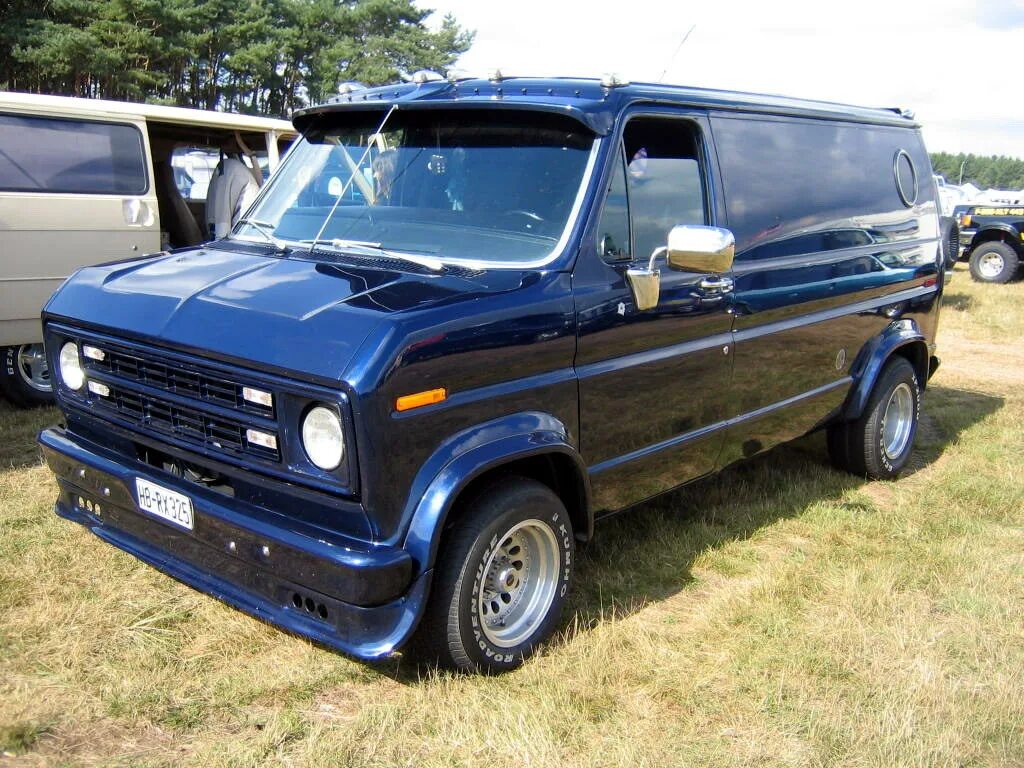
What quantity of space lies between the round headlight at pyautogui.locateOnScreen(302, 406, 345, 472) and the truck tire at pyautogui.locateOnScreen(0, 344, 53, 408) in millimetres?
4771

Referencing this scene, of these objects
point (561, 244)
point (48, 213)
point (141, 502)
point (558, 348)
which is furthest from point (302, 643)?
point (48, 213)

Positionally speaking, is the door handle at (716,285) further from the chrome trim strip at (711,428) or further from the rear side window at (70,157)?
the rear side window at (70,157)

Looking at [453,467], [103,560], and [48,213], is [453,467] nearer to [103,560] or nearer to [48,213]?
[103,560]

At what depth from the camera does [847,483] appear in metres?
6.02

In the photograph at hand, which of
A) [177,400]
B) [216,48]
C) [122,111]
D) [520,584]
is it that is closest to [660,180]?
[520,584]

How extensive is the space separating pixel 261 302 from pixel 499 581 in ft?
4.48

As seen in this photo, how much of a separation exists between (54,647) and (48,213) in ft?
14.3

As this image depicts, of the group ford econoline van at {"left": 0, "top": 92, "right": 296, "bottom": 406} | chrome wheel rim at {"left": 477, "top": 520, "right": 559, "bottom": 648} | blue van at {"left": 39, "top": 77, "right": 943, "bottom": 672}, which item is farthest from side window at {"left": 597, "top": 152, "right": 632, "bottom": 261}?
ford econoline van at {"left": 0, "top": 92, "right": 296, "bottom": 406}

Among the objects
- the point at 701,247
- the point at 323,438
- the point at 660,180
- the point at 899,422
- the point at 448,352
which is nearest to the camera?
the point at 323,438

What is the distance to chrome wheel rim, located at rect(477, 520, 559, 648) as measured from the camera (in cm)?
353

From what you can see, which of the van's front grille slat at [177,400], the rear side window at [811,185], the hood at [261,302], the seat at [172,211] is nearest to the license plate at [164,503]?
the van's front grille slat at [177,400]

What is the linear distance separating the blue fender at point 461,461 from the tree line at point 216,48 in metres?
21.3

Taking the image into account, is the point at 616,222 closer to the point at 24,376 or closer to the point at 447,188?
the point at 447,188

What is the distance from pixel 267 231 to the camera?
4281mm
